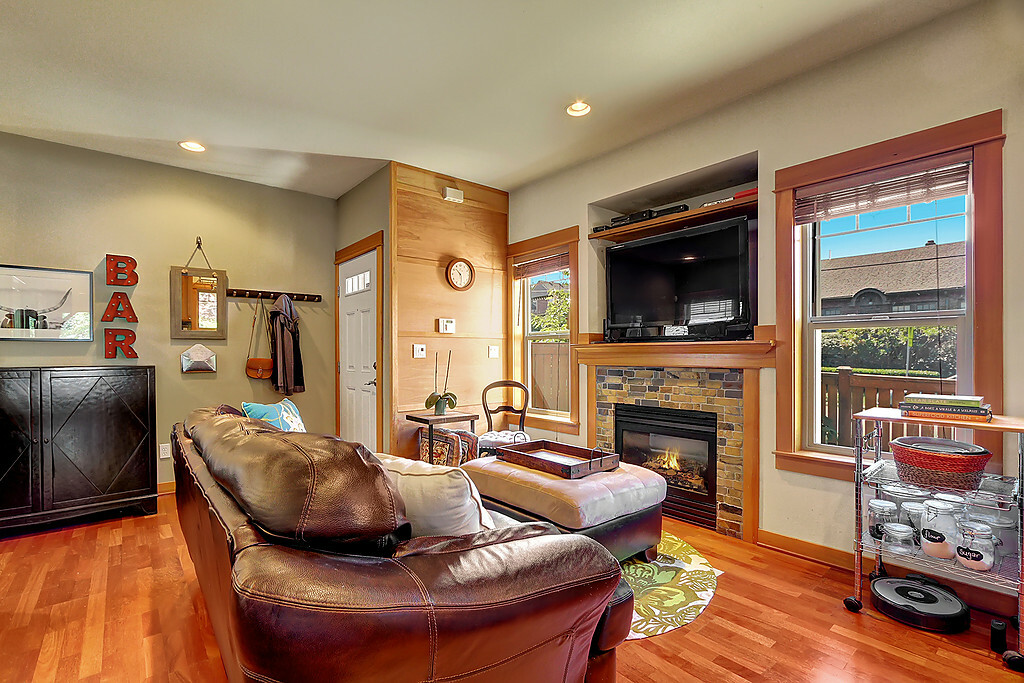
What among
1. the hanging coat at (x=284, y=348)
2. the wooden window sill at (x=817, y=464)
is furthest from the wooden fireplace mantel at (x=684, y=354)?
the hanging coat at (x=284, y=348)

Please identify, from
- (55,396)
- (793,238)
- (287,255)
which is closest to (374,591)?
(793,238)

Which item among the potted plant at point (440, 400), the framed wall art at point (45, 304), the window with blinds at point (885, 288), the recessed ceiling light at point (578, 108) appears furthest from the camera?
the potted plant at point (440, 400)

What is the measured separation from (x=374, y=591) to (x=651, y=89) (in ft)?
9.85

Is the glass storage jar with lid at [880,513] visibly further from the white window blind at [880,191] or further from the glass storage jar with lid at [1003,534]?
the white window blind at [880,191]

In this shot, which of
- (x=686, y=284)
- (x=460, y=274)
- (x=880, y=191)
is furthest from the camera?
(x=460, y=274)

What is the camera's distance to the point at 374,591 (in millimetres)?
855

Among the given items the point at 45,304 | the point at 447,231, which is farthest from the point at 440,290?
the point at 45,304

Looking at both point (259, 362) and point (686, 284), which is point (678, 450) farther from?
point (259, 362)

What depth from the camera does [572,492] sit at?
90.4 inches

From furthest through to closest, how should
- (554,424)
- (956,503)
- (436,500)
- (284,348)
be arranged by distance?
(284,348), (554,424), (956,503), (436,500)

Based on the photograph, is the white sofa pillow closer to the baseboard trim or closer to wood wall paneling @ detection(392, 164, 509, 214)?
the baseboard trim

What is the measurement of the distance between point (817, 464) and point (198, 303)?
4693mm

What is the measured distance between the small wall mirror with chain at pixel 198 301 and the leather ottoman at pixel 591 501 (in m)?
2.94

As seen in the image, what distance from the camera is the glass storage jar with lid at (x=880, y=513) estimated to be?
2.29 m
